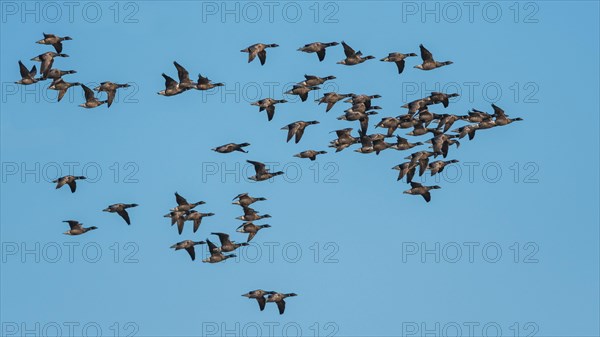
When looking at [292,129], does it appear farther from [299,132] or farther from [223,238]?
[223,238]

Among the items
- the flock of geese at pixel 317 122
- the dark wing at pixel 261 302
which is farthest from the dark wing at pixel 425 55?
the dark wing at pixel 261 302

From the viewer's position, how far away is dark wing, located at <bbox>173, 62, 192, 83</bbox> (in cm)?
13312

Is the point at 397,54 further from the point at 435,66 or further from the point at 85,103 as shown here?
the point at 85,103

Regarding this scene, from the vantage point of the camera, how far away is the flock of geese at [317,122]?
135m

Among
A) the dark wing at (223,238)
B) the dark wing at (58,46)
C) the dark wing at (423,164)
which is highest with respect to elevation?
the dark wing at (58,46)

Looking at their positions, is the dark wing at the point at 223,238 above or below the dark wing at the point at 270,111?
below

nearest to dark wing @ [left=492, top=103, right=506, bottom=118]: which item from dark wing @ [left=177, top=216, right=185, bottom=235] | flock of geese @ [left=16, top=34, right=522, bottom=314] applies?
flock of geese @ [left=16, top=34, right=522, bottom=314]

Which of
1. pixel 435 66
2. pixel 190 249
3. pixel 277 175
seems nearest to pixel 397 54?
pixel 435 66

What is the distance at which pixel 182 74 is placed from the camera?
438 feet

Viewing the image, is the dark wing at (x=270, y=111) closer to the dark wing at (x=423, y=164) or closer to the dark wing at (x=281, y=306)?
the dark wing at (x=423, y=164)

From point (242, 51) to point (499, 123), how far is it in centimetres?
1859

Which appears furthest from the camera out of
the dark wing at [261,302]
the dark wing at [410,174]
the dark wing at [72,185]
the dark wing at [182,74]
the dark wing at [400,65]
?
the dark wing at [72,185]

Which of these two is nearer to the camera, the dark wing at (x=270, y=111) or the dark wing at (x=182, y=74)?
the dark wing at (x=182, y=74)

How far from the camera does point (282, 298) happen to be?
5482 inches
